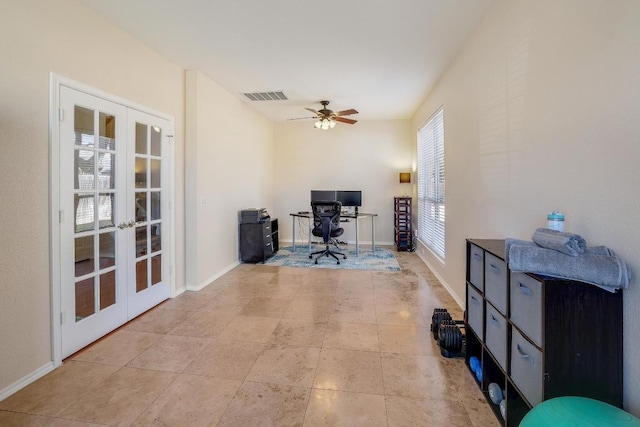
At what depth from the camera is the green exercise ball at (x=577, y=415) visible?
953mm

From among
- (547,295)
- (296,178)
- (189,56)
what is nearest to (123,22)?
(189,56)

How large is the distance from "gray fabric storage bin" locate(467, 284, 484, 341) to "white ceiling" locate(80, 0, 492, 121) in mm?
2231

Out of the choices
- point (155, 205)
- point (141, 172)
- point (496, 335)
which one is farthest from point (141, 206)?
point (496, 335)

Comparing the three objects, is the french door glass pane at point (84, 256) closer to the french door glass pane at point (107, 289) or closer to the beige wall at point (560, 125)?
the french door glass pane at point (107, 289)

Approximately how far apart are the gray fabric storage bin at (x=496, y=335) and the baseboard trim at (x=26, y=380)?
9.68 feet

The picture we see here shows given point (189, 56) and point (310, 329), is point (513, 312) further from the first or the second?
point (189, 56)

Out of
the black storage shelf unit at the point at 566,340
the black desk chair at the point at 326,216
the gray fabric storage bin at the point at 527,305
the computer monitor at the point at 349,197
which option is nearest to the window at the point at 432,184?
the computer monitor at the point at 349,197

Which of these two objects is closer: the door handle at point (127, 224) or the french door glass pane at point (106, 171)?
the french door glass pane at point (106, 171)

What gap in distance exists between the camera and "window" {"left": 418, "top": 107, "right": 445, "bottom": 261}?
4109 millimetres

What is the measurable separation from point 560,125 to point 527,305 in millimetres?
983

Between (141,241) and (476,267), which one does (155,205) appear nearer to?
(141,241)

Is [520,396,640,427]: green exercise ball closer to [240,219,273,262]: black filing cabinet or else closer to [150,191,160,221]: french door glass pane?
[150,191,160,221]: french door glass pane

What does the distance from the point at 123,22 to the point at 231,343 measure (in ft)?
9.65

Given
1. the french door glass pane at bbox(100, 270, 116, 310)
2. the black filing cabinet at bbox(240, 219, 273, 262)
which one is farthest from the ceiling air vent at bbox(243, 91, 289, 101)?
the french door glass pane at bbox(100, 270, 116, 310)
